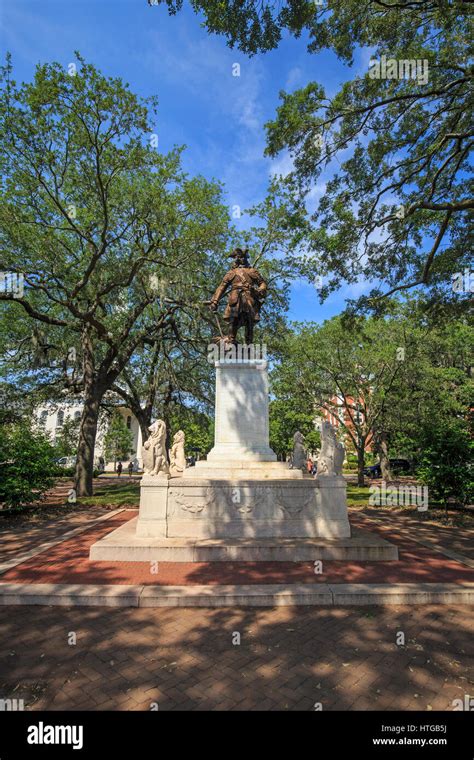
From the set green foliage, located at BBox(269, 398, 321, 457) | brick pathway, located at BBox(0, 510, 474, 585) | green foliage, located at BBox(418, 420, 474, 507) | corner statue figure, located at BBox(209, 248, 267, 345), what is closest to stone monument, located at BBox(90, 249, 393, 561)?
brick pathway, located at BBox(0, 510, 474, 585)

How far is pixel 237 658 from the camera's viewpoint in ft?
13.3

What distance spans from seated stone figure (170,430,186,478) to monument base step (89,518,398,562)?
2828 mm

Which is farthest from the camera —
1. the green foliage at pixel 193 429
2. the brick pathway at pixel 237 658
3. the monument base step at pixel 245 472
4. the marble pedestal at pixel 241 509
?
the green foliage at pixel 193 429

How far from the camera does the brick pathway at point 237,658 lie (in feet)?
11.2

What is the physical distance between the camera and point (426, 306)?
1375 cm

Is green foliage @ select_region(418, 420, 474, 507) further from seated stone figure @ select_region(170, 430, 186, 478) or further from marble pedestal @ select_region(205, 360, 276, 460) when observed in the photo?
seated stone figure @ select_region(170, 430, 186, 478)

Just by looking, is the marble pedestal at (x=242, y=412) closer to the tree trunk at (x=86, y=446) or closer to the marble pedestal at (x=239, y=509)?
the marble pedestal at (x=239, y=509)

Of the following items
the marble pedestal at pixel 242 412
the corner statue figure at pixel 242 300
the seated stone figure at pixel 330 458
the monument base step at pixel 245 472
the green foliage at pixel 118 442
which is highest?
the corner statue figure at pixel 242 300

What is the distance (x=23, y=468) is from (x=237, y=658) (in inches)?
436

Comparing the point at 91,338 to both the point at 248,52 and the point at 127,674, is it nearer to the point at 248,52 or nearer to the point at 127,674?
the point at 248,52

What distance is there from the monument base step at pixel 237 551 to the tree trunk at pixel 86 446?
443 inches

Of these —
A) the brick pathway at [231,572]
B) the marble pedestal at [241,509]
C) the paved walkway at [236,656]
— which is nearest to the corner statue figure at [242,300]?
the marble pedestal at [241,509]

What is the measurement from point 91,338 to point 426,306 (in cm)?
1505
